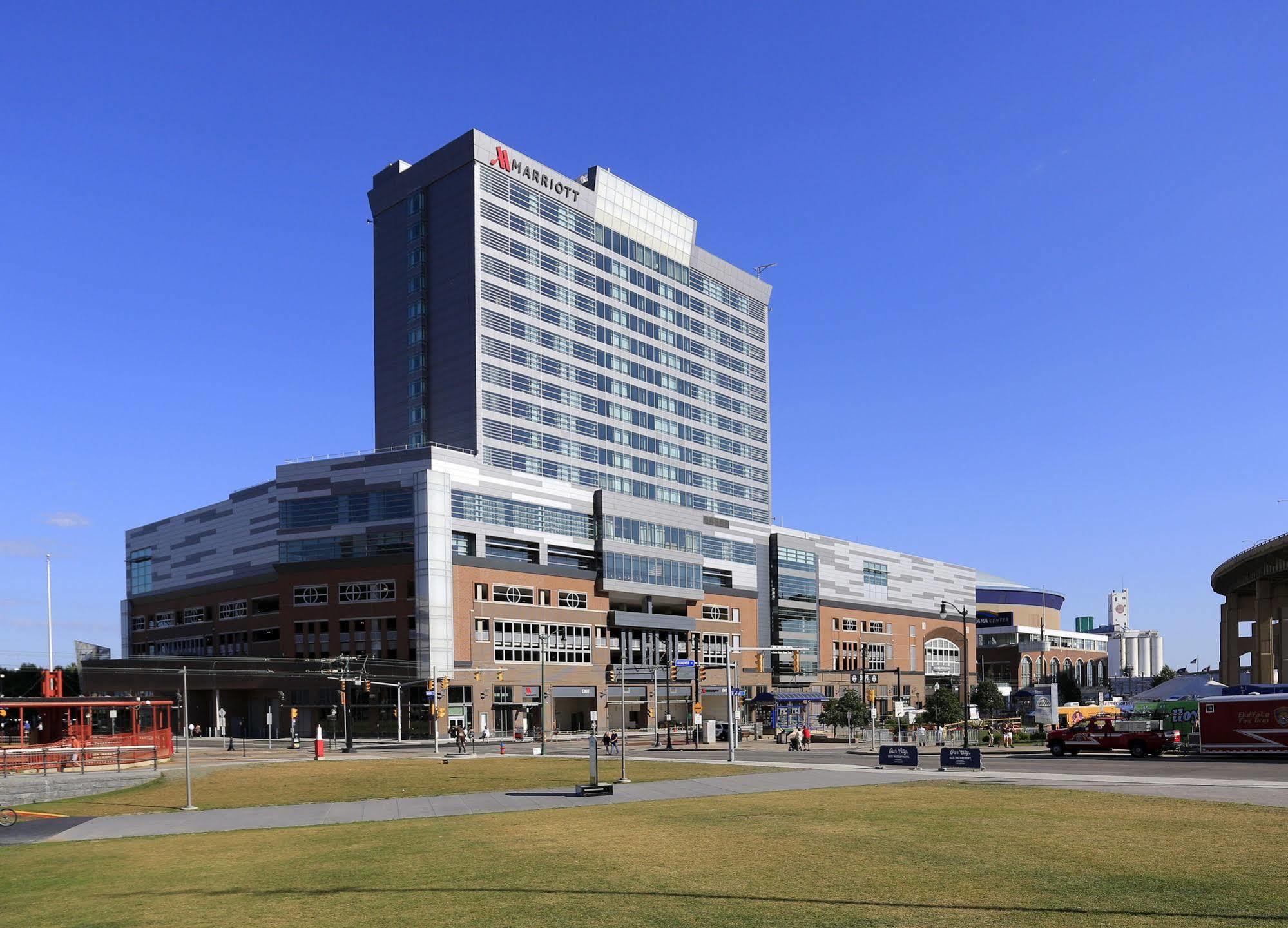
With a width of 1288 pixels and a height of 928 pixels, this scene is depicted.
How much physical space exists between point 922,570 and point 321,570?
11225cm

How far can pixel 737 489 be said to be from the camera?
163625 millimetres

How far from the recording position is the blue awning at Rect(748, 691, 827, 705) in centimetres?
11375

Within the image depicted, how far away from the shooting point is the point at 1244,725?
2339 inches

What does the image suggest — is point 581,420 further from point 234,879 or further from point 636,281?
point 234,879

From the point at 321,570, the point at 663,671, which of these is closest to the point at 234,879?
the point at 321,570

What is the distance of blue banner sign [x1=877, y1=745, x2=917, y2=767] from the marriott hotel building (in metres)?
36.5

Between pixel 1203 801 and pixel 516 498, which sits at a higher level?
pixel 516 498

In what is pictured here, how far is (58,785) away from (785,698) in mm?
88878

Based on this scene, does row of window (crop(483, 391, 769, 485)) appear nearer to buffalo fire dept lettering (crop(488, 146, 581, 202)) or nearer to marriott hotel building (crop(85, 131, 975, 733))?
marriott hotel building (crop(85, 131, 975, 733))

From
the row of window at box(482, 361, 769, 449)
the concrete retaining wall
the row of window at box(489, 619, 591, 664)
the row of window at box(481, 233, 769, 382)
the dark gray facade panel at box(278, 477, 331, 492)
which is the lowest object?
the row of window at box(489, 619, 591, 664)

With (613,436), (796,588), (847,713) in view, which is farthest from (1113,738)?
(796,588)

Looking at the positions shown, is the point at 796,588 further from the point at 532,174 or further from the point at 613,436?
the point at 532,174

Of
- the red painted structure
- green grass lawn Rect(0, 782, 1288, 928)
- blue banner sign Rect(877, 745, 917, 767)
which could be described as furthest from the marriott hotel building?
green grass lawn Rect(0, 782, 1288, 928)

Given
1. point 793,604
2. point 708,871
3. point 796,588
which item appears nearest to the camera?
point 708,871
